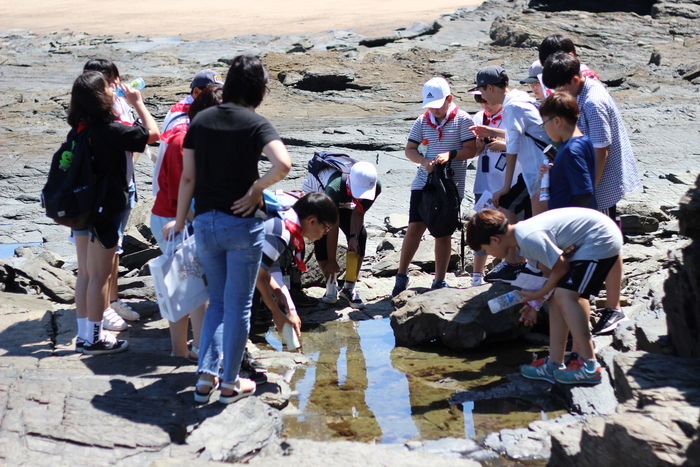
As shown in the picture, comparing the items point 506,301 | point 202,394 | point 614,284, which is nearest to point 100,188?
point 202,394

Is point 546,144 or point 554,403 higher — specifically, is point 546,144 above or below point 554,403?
above

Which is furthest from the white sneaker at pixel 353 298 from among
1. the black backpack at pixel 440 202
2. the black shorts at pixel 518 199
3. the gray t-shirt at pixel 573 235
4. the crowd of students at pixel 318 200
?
the gray t-shirt at pixel 573 235

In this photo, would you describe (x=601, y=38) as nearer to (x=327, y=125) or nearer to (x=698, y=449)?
(x=327, y=125)

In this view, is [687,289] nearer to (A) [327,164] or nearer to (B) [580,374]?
(B) [580,374]

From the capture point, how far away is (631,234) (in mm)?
7172

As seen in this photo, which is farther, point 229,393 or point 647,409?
point 229,393

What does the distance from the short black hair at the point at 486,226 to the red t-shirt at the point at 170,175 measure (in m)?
1.68

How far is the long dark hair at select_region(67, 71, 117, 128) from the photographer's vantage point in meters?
3.91

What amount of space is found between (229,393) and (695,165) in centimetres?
896

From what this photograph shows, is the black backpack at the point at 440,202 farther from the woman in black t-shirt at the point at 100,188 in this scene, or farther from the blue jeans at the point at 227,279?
the blue jeans at the point at 227,279

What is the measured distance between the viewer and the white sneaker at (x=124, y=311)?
4.97 m

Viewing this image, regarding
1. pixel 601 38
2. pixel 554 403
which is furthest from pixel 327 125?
pixel 601 38

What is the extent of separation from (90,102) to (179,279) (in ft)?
3.91

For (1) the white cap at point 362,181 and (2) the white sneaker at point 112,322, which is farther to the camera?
(1) the white cap at point 362,181
